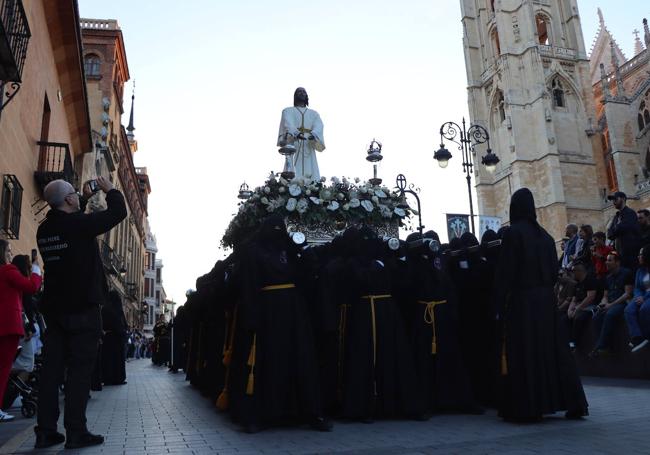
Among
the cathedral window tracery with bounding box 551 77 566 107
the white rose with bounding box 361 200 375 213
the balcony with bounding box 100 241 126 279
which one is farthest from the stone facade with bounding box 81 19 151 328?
the cathedral window tracery with bounding box 551 77 566 107

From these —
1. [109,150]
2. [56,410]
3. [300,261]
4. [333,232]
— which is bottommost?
[56,410]

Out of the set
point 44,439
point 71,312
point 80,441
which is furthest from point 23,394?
point 71,312

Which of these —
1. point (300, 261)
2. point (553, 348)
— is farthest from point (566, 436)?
point (300, 261)

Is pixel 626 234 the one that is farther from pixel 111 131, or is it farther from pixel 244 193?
pixel 111 131

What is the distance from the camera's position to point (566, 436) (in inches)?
192

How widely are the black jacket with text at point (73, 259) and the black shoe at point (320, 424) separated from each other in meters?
2.39

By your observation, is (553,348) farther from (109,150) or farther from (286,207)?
(109,150)

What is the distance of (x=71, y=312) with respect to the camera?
4.98 meters

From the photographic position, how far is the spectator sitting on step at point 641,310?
8.27 meters

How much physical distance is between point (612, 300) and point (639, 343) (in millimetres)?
1190

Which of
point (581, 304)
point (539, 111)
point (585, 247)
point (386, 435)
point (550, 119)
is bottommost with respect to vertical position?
point (386, 435)

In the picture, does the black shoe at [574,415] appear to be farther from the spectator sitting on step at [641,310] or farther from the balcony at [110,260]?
the balcony at [110,260]

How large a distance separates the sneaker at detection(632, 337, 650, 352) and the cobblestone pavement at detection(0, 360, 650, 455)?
4.13 ft

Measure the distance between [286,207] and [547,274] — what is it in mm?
3619
